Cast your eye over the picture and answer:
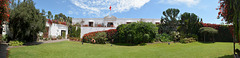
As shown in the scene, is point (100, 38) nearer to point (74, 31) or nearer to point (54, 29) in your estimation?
point (54, 29)

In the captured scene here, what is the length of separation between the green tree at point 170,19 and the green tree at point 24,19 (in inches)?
567

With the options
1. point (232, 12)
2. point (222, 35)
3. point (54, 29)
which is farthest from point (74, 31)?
point (222, 35)

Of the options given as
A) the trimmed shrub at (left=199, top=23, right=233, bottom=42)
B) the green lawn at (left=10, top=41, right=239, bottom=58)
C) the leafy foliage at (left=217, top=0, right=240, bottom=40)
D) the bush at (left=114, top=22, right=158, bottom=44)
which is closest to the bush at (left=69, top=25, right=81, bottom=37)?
the bush at (left=114, top=22, right=158, bottom=44)

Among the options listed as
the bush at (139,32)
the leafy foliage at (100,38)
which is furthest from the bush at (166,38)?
the leafy foliage at (100,38)

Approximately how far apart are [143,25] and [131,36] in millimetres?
1834

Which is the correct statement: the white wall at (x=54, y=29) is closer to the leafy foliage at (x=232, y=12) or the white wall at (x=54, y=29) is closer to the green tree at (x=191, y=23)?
the green tree at (x=191, y=23)

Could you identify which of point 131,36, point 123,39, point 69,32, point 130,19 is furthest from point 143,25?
point 69,32

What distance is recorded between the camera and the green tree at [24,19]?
990 cm

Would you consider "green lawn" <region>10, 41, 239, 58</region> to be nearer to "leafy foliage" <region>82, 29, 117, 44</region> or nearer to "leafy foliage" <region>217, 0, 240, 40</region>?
"leafy foliage" <region>217, 0, 240, 40</region>

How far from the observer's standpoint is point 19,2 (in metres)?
10.5

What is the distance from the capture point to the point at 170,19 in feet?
53.0

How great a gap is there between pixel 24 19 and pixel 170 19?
51.8ft

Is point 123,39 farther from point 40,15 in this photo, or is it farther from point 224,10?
point 224,10

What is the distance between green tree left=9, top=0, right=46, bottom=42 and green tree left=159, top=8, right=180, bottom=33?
47.3 feet
